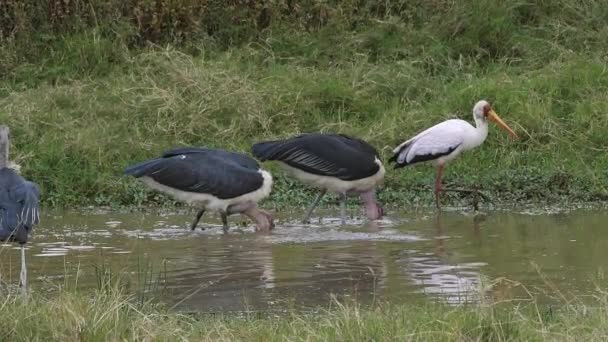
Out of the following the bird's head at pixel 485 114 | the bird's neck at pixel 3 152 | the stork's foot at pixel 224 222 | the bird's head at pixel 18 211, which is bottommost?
the stork's foot at pixel 224 222

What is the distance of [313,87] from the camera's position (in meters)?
12.1

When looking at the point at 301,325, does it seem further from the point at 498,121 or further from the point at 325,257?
the point at 498,121

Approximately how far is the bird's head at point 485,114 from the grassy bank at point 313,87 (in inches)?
12.0

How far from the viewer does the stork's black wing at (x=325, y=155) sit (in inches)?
388

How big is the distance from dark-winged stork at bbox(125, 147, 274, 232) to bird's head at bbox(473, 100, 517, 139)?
7.34 ft

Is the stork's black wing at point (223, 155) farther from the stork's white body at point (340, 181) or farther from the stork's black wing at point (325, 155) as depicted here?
the stork's white body at point (340, 181)

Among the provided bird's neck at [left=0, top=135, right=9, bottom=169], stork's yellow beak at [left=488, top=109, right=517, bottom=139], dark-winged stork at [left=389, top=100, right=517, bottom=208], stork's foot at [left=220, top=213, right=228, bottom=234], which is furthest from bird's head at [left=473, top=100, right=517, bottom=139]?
bird's neck at [left=0, top=135, right=9, bottom=169]

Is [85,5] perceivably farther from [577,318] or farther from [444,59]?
[577,318]

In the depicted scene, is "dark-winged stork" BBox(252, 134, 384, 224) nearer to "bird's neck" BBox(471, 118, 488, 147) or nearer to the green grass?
"bird's neck" BBox(471, 118, 488, 147)

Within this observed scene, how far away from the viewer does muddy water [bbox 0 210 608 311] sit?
270 inches

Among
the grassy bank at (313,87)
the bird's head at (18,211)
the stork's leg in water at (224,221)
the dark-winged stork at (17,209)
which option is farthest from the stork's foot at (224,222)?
the bird's head at (18,211)

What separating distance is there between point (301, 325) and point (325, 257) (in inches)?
101

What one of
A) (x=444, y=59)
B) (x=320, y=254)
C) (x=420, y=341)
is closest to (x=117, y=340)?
(x=420, y=341)

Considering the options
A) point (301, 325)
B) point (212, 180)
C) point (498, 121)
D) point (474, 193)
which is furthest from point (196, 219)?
point (301, 325)
